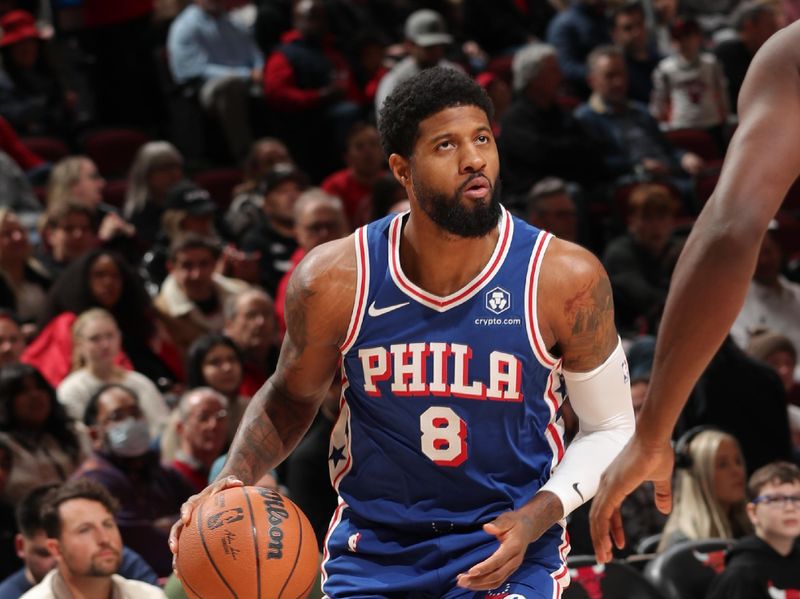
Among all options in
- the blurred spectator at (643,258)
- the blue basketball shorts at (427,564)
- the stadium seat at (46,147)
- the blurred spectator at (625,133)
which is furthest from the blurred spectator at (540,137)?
the blue basketball shorts at (427,564)

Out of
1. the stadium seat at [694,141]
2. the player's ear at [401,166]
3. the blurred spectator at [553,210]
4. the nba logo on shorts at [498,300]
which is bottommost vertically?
the stadium seat at [694,141]

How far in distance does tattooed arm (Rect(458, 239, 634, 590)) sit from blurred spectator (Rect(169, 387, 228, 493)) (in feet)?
12.1

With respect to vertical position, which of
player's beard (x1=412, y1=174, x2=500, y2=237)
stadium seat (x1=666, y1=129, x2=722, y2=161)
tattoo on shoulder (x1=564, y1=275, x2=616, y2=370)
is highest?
player's beard (x1=412, y1=174, x2=500, y2=237)

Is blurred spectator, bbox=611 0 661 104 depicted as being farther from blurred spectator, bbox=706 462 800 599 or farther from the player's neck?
the player's neck

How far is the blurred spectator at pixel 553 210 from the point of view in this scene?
9.23 metres

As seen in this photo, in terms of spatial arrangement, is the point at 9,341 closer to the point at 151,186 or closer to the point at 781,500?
the point at 151,186

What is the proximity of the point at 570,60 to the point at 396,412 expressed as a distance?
968cm

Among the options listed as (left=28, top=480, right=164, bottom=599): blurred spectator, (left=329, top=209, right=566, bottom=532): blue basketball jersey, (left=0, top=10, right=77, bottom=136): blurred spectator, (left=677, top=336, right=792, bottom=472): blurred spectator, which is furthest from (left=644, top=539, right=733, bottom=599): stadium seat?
(left=0, top=10, right=77, bottom=136): blurred spectator

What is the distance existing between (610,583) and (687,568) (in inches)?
19.4

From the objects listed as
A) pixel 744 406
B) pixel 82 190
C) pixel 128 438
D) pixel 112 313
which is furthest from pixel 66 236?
pixel 744 406

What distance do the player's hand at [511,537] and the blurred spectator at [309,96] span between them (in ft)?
26.3

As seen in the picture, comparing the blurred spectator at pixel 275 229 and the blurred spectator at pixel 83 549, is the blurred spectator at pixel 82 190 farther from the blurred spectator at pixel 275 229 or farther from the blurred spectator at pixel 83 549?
the blurred spectator at pixel 83 549

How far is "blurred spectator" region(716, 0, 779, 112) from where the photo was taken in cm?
1232

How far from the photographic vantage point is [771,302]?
30.8ft
